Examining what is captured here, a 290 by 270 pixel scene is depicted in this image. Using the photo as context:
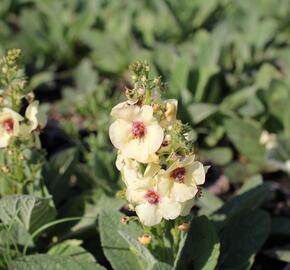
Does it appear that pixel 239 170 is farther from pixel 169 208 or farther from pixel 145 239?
pixel 169 208

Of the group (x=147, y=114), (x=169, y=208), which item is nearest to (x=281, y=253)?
(x=169, y=208)

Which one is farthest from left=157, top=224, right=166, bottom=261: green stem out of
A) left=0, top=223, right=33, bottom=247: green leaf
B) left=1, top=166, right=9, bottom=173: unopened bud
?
left=1, top=166, right=9, bottom=173: unopened bud

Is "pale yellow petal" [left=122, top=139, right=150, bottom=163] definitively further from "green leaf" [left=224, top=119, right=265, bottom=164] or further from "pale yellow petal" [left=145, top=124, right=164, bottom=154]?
"green leaf" [left=224, top=119, right=265, bottom=164]

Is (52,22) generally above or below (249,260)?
above

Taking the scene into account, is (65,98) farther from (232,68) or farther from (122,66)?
(232,68)

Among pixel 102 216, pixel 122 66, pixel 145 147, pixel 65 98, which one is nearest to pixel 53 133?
pixel 65 98

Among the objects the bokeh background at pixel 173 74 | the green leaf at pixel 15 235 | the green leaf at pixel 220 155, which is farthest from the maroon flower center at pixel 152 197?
the green leaf at pixel 220 155
